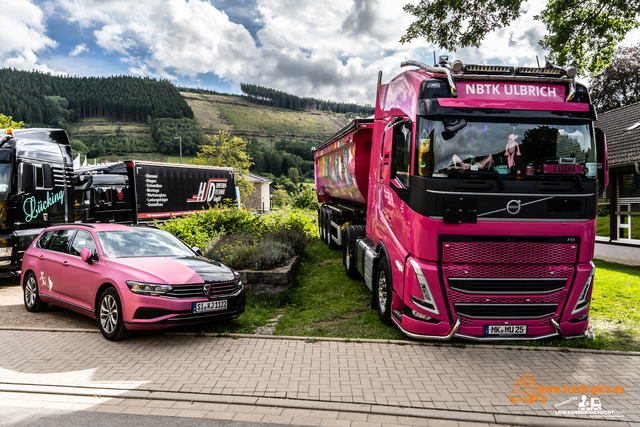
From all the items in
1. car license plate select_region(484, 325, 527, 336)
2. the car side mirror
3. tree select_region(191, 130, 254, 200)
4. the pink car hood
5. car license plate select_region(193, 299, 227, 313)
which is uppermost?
tree select_region(191, 130, 254, 200)

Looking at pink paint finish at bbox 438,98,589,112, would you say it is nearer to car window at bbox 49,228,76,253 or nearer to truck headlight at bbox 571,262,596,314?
truck headlight at bbox 571,262,596,314

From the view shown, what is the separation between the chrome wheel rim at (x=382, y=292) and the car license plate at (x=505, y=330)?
160cm

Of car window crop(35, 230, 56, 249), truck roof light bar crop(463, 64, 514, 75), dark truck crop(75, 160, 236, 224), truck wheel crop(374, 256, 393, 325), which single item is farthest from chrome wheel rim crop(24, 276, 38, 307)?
dark truck crop(75, 160, 236, 224)

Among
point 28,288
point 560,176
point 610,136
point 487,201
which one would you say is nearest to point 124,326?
point 28,288

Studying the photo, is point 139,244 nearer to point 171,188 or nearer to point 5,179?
point 5,179

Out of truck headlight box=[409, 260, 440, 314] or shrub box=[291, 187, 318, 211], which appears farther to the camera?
shrub box=[291, 187, 318, 211]

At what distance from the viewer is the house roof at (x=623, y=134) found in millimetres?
14052

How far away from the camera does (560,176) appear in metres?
5.34

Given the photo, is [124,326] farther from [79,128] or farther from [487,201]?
[79,128]

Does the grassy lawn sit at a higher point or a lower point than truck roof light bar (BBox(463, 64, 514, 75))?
lower

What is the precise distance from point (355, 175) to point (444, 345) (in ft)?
17.1

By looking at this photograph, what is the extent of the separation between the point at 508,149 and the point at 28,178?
10.7 metres

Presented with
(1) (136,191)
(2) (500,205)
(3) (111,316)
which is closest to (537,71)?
(2) (500,205)

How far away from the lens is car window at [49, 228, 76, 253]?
7.10 meters
